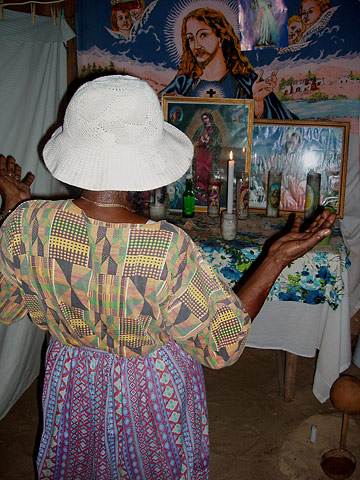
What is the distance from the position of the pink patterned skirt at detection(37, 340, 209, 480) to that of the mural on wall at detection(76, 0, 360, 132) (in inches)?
64.8

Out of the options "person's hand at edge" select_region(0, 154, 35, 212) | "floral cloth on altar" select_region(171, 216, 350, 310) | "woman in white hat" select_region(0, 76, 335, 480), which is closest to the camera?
"woman in white hat" select_region(0, 76, 335, 480)

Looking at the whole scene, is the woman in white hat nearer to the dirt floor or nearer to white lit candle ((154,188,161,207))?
the dirt floor

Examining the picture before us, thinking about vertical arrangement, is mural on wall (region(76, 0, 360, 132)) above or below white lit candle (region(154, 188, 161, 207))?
above

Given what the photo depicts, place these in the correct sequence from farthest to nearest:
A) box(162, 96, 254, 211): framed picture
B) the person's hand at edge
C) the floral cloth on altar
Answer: box(162, 96, 254, 211): framed picture < the floral cloth on altar < the person's hand at edge

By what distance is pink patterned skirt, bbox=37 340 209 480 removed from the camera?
1.08 metres

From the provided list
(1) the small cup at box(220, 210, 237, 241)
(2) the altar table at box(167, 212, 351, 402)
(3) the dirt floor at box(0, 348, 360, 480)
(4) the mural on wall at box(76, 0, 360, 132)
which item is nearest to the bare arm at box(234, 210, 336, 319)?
(2) the altar table at box(167, 212, 351, 402)

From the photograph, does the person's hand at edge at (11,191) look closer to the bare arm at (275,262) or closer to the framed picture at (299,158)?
the bare arm at (275,262)

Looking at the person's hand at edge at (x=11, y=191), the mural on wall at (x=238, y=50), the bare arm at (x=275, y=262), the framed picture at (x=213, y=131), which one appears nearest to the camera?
the bare arm at (x=275, y=262)

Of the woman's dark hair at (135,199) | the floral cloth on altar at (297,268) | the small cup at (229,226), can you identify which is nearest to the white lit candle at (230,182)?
the small cup at (229,226)

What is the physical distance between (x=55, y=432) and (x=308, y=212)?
1505 millimetres

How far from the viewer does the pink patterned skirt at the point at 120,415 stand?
1082mm

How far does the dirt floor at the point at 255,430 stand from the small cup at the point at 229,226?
0.90 meters

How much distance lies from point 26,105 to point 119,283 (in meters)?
1.51

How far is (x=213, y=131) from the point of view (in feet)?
7.60
